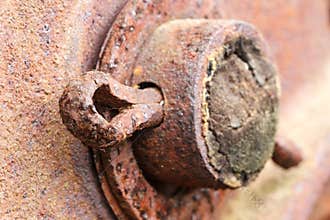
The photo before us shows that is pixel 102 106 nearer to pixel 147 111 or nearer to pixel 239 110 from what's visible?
pixel 147 111

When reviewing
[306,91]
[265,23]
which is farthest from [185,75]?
[306,91]

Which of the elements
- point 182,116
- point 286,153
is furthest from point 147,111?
point 286,153

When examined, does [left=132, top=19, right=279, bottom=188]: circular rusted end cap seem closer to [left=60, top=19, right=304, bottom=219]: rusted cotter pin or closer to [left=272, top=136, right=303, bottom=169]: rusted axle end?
[left=60, top=19, right=304, bottom=219]: rusted cotter pin

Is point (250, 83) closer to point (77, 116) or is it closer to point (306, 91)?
point (77, 116)

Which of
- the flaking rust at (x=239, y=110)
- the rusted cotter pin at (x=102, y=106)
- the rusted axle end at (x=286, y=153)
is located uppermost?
the rusted cotter pin at (x=102, y=106)

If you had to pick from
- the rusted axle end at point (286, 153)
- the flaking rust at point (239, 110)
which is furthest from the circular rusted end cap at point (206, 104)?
the rusted axle end at point (286, 153)

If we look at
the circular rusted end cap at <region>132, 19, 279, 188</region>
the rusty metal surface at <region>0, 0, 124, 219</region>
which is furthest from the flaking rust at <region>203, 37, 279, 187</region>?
the rusty metal surface at <region>0, 0, 124, 219</region>

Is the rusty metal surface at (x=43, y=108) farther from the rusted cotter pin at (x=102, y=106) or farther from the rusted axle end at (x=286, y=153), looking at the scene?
the rusted axle end at (x=286, y=153)
